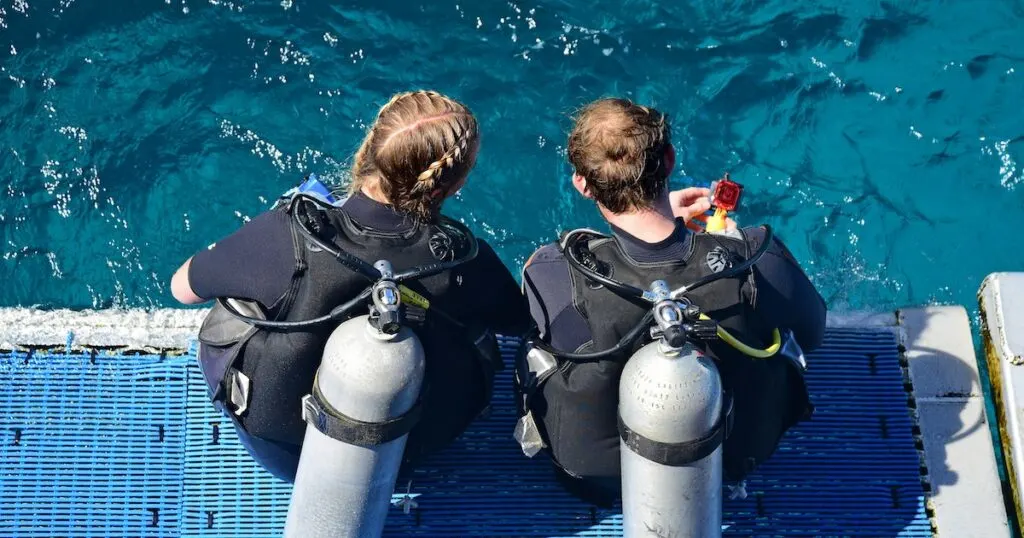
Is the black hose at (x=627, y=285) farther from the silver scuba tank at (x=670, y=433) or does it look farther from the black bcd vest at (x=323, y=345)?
the black bcd vest at (x=323, y=345)

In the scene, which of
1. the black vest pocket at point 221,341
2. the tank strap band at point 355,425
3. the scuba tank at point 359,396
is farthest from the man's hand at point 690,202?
the black vest pocket at point 221,341

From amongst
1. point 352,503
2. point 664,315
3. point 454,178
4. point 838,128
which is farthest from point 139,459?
point 838,128

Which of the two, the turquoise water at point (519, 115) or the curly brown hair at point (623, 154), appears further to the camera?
the turquoise water at point (519, 115)

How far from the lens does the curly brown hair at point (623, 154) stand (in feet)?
10.6

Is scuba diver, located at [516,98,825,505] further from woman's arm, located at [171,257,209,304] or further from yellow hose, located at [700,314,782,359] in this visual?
woman's arm, located at [171,257,209,304]

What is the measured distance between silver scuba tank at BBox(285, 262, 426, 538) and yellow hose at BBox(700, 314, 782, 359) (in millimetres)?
998

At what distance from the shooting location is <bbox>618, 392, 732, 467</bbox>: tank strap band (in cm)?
304

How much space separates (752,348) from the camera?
3.18 metres

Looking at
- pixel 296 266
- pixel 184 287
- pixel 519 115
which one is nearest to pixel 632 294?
pixel 296 266

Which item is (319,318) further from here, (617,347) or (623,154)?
(623,154)

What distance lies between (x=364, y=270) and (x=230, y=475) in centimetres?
164

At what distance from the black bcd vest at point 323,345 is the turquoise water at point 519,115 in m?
2.02

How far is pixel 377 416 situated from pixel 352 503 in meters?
0.42

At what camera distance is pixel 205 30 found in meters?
5.87
